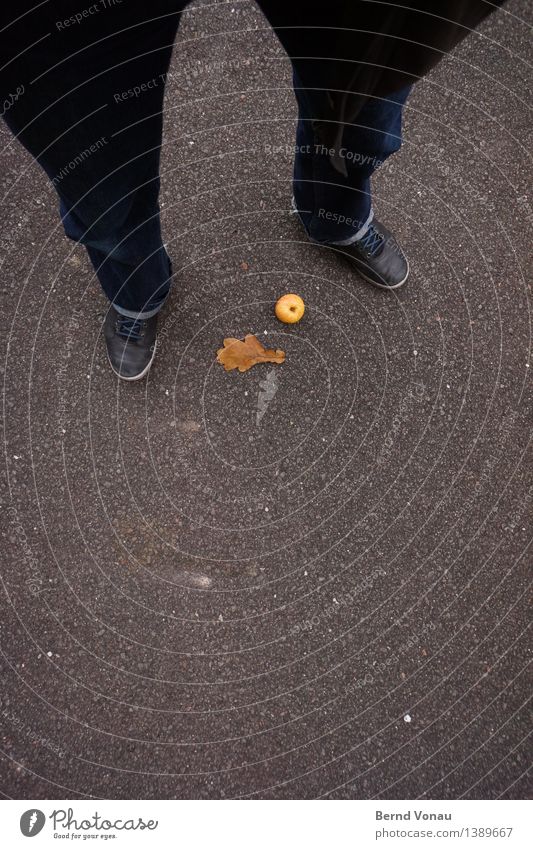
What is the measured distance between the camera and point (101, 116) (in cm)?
126

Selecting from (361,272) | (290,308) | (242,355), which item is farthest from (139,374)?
(361,272)

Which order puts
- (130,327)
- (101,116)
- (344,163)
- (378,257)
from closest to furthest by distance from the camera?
(101,116)
(344,163)
(130,327)
(378,257)

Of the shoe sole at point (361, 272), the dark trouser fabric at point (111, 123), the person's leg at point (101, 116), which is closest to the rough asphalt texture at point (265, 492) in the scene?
the shoe sole at point (361, 272)

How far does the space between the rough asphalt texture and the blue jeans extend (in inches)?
7.1

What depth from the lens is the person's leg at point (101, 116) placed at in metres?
1.17

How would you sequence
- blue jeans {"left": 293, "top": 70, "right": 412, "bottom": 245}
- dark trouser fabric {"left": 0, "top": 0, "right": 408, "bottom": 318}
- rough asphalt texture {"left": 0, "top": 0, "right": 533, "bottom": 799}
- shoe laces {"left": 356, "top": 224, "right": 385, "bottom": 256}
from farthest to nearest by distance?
shoe laces {"left": 356, "top": 224, "right": 385, "bottom": 256}, rough asphalt texture {"left": 0, "top": 0, "right": 533, "bottom": 799}, blue jeans {"left": 293, "top": 70, "right": 412, "bottom": 245}, dark trouser fabric {"left": 0, "top": 0, "right": 408, "bottom": 318}

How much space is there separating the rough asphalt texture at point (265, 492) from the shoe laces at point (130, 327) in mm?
133

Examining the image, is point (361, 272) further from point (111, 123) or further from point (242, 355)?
point (111, 123)

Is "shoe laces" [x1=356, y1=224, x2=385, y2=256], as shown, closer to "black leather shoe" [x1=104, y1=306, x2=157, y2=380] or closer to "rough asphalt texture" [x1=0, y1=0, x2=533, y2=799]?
"rough asphalt texture" [x1=0, y1=0, x2=533, y2=799]

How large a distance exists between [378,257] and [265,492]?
87 centimetres

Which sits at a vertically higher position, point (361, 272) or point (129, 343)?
point (361, 272)

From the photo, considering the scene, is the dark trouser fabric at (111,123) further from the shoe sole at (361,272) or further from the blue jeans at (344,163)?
the shoe sole at (361,272)

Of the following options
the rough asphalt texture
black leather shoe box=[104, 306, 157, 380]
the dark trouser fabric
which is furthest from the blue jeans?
black leather shoe box=[104, 306, 157, 380]

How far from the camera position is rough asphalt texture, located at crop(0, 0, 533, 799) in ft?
6.41
